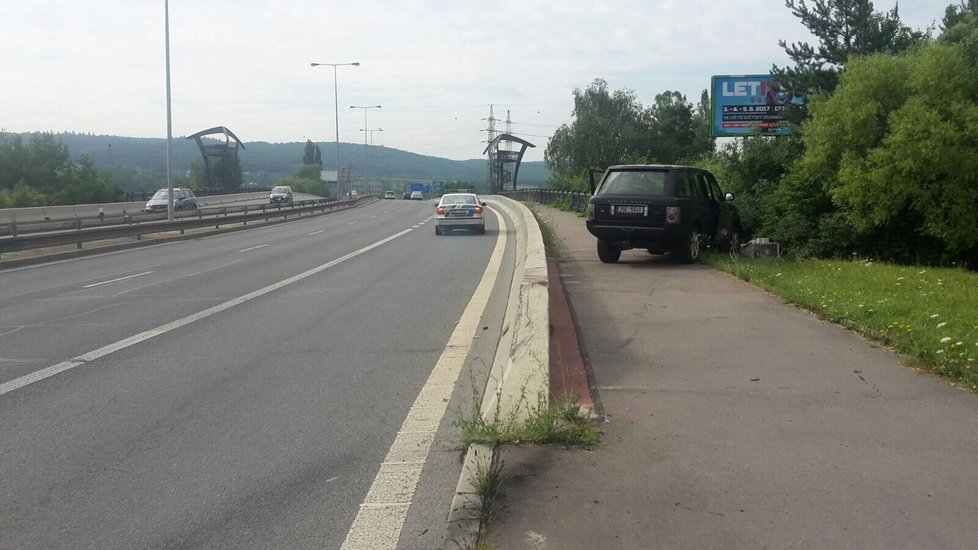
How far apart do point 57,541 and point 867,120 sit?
1677 centimetres

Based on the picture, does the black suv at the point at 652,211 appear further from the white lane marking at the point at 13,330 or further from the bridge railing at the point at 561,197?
the bridge railing at the point at 561,197

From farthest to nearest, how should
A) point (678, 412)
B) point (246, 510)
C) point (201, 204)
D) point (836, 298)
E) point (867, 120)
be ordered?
point (201, 204), point (867, 120), point (836, 298), point (678, 412), point (246, 510)

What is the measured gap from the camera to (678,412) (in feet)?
19.5

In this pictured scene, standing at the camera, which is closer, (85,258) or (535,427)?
(535,427)

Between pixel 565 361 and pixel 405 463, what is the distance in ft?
7.41

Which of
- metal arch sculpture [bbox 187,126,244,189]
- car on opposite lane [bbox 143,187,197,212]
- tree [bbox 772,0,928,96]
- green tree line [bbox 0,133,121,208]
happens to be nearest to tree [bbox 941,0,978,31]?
tree [bbox 772,0,928,96]

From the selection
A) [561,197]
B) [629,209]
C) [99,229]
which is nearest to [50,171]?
[561,197]

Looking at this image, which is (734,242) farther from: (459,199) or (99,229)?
(99,229)

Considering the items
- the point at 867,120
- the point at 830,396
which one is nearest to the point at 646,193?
the point at 867,120

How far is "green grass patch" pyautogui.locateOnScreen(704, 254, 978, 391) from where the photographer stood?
23.4 ft

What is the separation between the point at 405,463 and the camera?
5.44 m

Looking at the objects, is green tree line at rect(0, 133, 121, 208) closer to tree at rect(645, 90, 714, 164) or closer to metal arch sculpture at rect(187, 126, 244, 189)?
metal arch sculpture at rect(187, 126, 244, 189)

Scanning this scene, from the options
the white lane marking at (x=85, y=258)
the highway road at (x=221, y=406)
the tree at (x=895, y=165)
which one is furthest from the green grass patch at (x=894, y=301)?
the white lane marking at (x=85, y=258)

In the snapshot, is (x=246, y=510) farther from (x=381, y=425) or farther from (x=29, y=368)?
(x=29, y=368)
